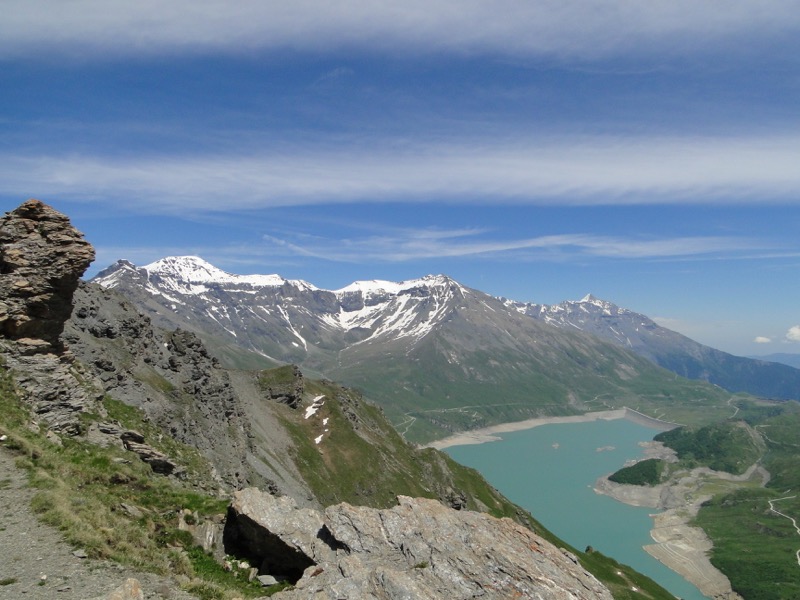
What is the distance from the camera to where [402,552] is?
21922 millimetres

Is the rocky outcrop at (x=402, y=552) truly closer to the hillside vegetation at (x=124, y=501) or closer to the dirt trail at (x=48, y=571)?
the hillside vegetation at (x=124, y=501)

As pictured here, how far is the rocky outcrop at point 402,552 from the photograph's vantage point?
19125 mm

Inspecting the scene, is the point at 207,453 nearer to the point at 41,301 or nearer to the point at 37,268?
the point at 41,301

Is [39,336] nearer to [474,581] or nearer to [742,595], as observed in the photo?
[474,581]

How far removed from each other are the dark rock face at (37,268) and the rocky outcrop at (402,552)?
73.2 feet

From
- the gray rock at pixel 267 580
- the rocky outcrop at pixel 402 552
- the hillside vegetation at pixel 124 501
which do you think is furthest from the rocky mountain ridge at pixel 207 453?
the gray rock at pixel 267 580

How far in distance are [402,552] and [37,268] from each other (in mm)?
31259

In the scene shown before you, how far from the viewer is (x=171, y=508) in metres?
23.2

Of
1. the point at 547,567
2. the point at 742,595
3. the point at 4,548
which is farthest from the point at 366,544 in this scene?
the point at 742,595

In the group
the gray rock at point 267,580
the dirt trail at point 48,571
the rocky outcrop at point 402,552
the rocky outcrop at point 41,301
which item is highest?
the rocky outcrop at point 41,301

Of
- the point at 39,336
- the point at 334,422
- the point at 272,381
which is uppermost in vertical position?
the point at 39,336

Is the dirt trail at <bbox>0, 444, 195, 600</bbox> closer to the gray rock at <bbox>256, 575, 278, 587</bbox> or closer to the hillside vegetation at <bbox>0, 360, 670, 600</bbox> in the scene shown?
the hillside vegetation at <bbox>0, 360, 670, 600</bbox>

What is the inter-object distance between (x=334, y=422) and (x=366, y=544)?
4050 inches

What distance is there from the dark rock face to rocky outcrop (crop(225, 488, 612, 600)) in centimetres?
2231
